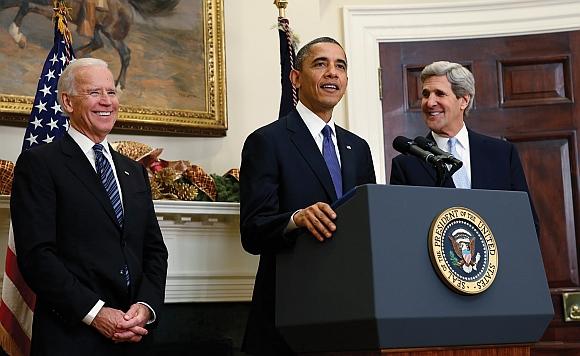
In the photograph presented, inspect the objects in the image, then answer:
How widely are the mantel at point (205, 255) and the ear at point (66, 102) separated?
3.32 feet

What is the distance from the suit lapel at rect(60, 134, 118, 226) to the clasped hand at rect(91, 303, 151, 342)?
284mm

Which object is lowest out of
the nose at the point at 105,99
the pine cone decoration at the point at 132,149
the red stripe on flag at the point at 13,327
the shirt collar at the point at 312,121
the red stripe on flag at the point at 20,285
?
the red stripe on flag at the point at 13,327

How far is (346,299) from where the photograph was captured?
2002mm

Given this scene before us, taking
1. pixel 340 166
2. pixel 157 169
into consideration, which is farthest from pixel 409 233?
pixel 157 169

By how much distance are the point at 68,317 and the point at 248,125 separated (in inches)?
81.4

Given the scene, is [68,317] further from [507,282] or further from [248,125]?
[248,125]

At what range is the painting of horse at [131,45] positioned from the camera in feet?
12.7

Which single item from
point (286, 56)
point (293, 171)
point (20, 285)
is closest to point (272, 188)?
point (293, 171)

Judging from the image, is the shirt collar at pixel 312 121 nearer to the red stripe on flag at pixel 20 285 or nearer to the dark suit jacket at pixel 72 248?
the dark suit jacket at pixel 72 248

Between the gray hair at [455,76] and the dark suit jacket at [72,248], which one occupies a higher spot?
the gray hair at [455,76]

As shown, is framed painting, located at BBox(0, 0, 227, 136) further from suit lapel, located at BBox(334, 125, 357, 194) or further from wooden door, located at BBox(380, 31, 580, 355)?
suit lapel, located at BBox(334, 125, 357, 194)

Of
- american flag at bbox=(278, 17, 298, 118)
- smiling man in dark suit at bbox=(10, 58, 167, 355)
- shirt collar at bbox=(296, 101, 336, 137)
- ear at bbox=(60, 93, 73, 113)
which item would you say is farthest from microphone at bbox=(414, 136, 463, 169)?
american flag at bbox=(278, 17, 298, 118)

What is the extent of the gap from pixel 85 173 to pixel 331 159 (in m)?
0.75

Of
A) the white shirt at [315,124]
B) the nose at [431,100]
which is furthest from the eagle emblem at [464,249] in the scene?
the nose at [431,100]
